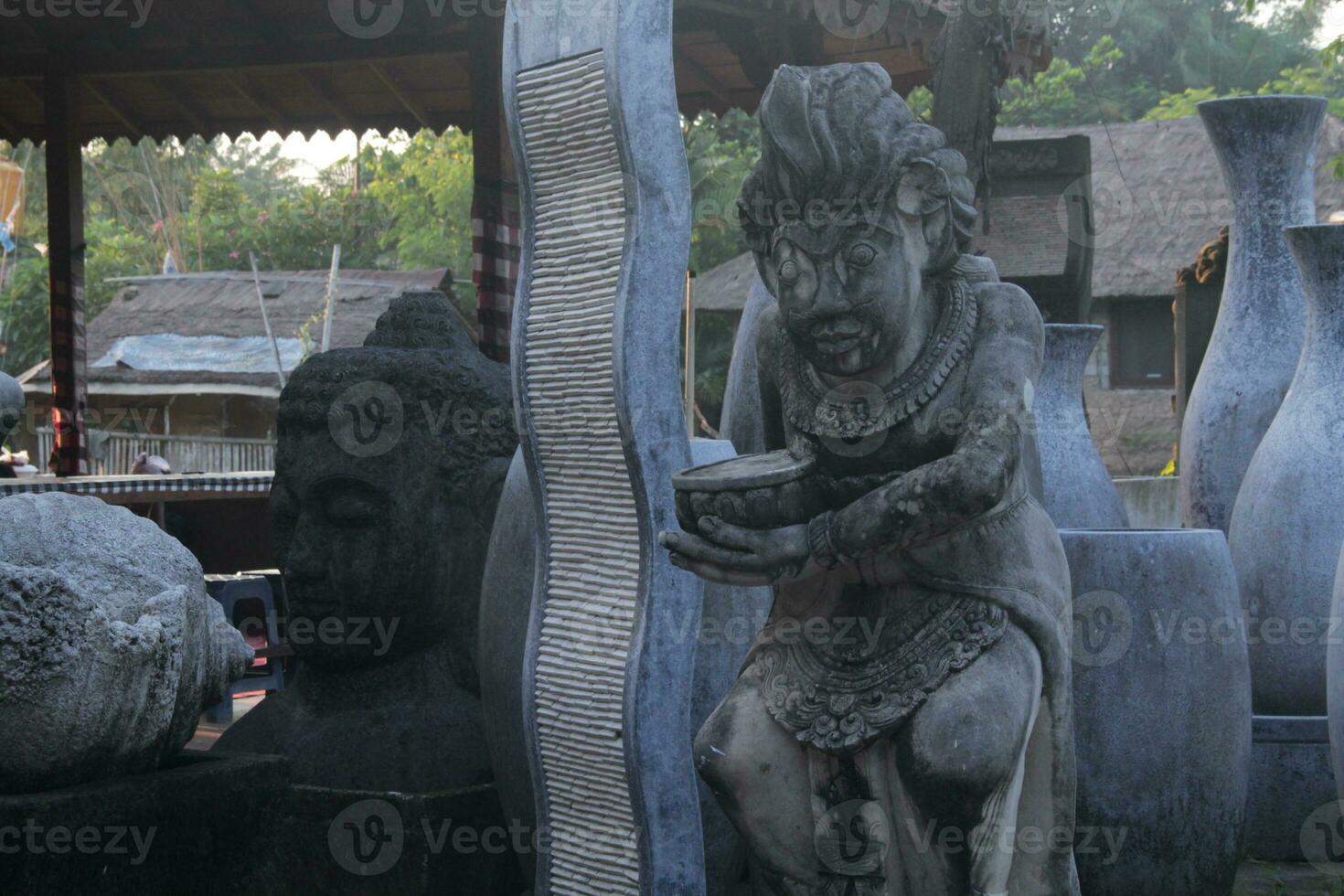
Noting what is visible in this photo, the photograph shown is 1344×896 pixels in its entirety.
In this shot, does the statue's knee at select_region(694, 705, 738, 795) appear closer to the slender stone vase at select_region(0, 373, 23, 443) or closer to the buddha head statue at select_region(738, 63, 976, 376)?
the buddha head statue at select_region(738, 63, 976, 376)

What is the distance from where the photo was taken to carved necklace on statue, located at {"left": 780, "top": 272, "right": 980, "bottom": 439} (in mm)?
2877

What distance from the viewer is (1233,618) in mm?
4379

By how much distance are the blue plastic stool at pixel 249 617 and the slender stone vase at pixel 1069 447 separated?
13.0ft

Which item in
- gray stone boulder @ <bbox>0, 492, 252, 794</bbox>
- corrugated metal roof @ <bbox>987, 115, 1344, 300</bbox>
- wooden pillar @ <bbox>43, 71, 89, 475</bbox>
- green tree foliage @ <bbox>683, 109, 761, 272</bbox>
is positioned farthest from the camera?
green tree foliage @ <bbox>683, 109, 761, 272</bbox>

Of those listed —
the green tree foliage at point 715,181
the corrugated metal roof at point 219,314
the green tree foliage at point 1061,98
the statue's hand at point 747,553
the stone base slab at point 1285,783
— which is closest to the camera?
the statue's hand at point 747,553

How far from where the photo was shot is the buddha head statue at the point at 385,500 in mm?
4562

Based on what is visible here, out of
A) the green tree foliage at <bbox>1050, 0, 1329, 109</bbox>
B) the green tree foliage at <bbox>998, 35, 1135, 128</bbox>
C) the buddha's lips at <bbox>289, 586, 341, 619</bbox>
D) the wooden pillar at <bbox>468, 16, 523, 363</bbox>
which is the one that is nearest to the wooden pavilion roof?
the wooden pillar at <bbox>468, 16, 523, 363</bbox>

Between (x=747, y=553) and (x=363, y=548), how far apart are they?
205 cm

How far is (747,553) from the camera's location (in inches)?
109

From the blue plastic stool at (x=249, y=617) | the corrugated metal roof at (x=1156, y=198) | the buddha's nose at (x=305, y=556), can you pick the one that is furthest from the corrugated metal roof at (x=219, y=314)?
the buddha's nose at (x=305, y=556)

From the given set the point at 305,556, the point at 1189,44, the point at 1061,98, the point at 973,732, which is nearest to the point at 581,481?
the point at 305,556

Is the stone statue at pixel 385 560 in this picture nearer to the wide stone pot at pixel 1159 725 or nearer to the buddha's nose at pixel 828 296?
the wide stone pot at pixel 1159 725

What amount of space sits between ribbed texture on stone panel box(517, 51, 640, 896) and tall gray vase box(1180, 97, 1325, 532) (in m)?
3.28

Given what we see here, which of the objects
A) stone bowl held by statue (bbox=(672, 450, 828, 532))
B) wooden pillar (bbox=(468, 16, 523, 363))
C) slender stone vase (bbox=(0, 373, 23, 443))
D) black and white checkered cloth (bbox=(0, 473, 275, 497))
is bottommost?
black and white checkered cloth (bbox=(0, 473, 275, 497))
